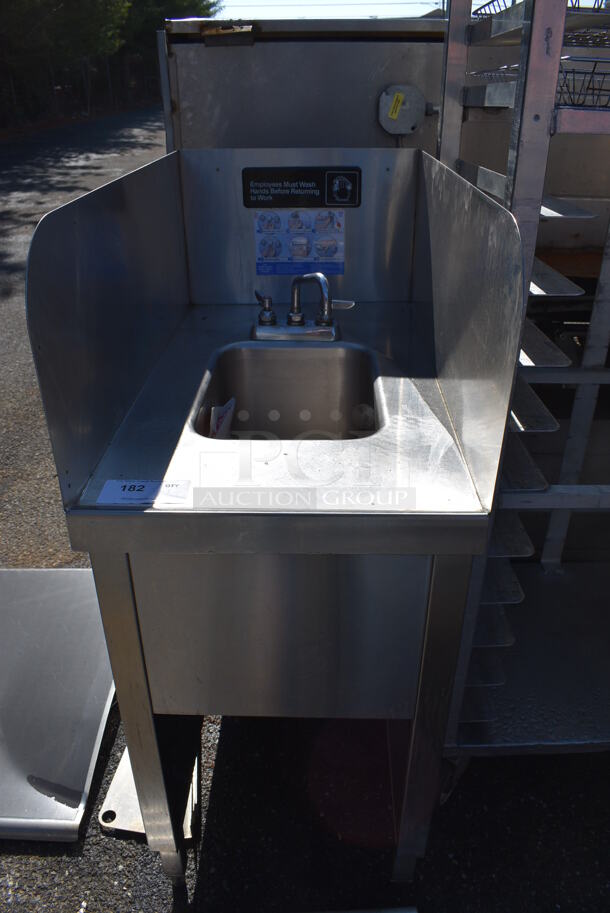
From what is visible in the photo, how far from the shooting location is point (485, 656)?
1.39 metres

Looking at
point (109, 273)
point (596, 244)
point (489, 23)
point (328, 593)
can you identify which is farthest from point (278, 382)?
point (596, 244)

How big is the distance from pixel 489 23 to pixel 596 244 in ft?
2.54

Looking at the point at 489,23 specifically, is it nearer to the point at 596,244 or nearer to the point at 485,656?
the point at 596,244

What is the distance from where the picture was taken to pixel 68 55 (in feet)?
54.7

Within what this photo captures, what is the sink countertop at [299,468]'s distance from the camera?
0.97 metres

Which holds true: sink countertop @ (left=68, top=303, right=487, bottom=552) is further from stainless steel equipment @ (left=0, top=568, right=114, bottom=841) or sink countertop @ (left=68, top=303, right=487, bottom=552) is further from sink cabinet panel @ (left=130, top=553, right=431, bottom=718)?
stainless steel equipment @ (left=0, top=568, right=114, bottom=841)

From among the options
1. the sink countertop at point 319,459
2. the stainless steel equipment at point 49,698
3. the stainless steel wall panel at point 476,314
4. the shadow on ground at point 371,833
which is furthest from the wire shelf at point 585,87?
the stainless steel equipment at point 49,698

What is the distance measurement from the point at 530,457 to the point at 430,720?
1.65 feet

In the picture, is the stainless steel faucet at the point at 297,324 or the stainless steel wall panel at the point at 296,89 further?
the stainless steel wall panel at the point at 296,89

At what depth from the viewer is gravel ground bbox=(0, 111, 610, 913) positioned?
4.51 feet

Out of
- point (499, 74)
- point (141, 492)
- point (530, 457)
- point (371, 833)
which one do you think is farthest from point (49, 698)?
point (499, 74)

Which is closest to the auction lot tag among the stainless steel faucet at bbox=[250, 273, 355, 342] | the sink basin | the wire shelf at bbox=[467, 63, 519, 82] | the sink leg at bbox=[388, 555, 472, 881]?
the sink leg at bbox=[388, 555, 472, 881]

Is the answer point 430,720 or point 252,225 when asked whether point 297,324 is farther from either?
point 430,720

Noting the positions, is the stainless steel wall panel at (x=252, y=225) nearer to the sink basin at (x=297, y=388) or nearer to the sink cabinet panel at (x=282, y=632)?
the sink basin at (x=297, y=388)
